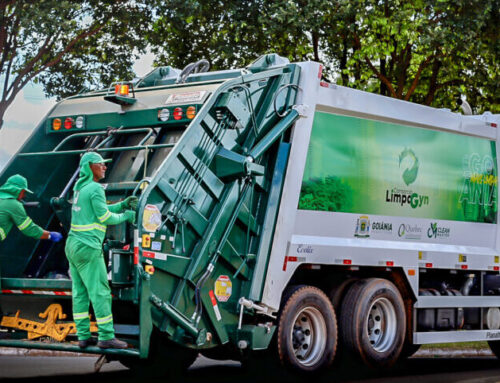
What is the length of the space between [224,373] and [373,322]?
1739 mm

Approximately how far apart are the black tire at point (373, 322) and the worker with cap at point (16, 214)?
10.0 ft

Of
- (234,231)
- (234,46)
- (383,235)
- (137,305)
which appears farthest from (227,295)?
(234,46)

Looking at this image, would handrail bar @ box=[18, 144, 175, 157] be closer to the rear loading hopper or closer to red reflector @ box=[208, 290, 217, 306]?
the rear loading hopper

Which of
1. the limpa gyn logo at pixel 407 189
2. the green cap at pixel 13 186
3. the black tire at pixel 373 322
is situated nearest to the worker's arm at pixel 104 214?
the green cap at pixel 13 186

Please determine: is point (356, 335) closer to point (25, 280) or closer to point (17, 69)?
point (25, 280)

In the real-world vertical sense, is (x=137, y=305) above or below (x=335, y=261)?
below

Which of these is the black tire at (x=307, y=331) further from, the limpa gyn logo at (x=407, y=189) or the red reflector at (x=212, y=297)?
the limpa gyn logo at (x=407, y=189)

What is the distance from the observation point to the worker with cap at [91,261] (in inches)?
286

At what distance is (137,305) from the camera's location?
7.25 m

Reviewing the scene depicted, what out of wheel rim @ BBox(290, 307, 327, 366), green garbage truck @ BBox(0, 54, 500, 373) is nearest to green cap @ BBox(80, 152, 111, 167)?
green garbage truck @ BBox(0, 54, 500, 373)

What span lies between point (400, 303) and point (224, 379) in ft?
6.89

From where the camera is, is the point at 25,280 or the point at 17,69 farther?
the point at 17,69

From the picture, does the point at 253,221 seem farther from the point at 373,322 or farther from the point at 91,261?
the point at 373,322

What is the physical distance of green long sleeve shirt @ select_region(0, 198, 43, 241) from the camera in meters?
8.20
